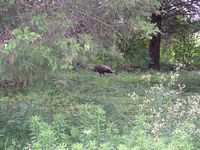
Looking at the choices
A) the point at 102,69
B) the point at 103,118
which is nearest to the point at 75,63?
the point at 103,118

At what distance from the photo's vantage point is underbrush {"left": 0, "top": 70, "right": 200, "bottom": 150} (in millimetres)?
3410

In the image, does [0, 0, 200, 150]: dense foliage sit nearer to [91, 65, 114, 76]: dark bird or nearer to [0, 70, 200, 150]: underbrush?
[0, 70, 200, 150]: underbrush

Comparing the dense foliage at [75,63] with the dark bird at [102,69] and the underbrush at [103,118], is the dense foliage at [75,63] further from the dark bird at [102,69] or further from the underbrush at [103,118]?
the dark bird at [102,69]

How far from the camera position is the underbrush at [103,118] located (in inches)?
134

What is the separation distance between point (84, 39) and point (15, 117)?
1694 mm

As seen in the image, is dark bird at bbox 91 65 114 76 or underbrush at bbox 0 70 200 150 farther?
dark bird at bbox 91 65 114 76

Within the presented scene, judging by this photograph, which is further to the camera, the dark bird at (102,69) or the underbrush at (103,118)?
the dark bird at (102,69)

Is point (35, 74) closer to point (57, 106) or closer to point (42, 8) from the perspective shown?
point (42, 8)

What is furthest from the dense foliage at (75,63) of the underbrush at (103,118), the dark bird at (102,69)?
the dark bird at (102,69)

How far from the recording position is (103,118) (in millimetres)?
4055

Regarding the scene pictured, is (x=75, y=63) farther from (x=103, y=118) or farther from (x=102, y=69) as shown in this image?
(x=102, y=69)

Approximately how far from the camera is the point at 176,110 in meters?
4.54

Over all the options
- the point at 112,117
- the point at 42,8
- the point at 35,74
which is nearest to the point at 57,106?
the point at 112,117

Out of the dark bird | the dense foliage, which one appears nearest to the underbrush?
the dense foliage
